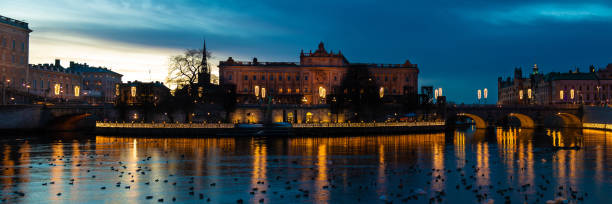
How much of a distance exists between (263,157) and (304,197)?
922 inches

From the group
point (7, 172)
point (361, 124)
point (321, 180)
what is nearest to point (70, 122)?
point (361, 124)

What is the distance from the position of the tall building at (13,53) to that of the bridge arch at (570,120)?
122m

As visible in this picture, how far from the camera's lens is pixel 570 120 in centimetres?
14075

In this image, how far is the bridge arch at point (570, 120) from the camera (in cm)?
13512

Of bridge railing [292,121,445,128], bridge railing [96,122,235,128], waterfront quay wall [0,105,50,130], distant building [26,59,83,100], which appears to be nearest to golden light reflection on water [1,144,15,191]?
bridge railing [96,122,235,128]

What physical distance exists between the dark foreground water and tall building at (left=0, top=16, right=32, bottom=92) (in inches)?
2845

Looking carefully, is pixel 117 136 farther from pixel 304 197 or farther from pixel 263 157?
pixel 304 197

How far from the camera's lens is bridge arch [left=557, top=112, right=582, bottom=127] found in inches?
5320

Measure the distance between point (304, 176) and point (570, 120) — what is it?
391 ft

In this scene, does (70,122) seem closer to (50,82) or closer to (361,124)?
(50,82)

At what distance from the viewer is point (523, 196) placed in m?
32.2

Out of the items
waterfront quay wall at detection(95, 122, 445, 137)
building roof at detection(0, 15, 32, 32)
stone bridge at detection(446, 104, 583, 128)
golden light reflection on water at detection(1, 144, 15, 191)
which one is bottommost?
golden light reflection on water at detection(1, 144, 15, 191)

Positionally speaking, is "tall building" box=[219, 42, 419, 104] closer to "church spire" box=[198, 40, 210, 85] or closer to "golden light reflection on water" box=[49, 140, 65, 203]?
"church spire" box=[198, 40, 210, 85]

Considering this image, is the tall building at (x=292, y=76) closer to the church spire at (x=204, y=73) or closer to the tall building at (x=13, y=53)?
the church spire at (x=204, y=73)
